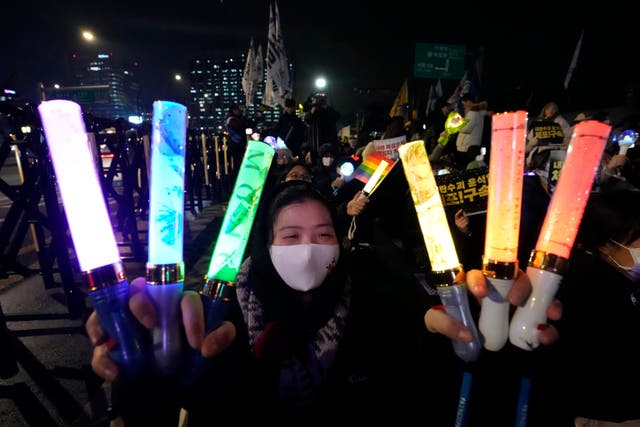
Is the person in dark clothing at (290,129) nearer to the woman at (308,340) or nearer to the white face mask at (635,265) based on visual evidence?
the woman at (308,340)

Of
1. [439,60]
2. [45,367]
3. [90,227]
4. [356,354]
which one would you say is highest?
[439,60]

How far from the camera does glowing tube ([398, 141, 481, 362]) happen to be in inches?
50.7

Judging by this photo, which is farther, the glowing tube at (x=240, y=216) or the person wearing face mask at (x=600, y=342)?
the person wearing face mask at (x=600, y=342)

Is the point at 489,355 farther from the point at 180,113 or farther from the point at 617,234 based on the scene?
the point at 617,234

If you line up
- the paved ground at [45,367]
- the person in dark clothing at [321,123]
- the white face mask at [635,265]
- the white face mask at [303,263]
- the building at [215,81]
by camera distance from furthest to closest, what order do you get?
1. the building at [215,81]
2. the person in dark clothing at [321,123]
3. the paved ground at [45,367]
4. the white face mask at [635,265]
5. the white face mask at [303,263]

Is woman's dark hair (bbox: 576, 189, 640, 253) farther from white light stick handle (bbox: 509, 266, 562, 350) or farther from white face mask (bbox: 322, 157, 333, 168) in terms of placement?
white face mask (bbox: 322, 157, 333, 168)

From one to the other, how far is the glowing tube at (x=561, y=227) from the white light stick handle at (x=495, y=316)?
0.12ft

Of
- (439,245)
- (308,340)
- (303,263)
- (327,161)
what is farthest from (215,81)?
(439,245)

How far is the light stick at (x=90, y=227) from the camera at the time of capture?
1120 mm

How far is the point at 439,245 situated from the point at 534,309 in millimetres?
410

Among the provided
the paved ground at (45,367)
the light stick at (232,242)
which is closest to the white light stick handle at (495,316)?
the light stick at (232,242)

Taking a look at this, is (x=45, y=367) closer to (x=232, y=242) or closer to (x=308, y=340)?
(x=308, y=340)

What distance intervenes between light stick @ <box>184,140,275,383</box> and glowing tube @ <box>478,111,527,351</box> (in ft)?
2.96

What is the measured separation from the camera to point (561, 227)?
1.18 m
